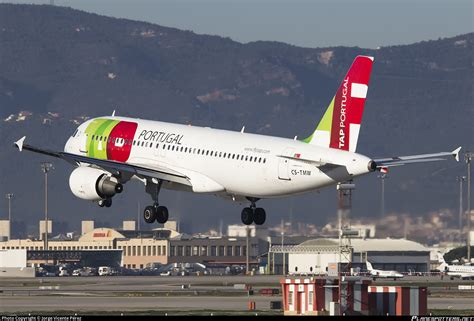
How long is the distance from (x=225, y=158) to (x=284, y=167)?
5.64m

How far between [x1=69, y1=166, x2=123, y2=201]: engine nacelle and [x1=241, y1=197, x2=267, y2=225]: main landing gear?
9.43m

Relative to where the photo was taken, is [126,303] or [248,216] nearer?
[248,216]

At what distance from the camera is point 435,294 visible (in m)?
141

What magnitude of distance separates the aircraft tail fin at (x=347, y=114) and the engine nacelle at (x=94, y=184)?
1640cm

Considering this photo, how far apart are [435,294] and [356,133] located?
43.9 m

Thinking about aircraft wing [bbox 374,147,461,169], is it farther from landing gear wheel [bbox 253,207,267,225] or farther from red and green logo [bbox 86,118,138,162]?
red and green logo [bbox 86,118,138,162]

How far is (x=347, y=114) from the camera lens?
10138 cm

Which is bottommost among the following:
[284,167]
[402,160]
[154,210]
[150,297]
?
[150,297]

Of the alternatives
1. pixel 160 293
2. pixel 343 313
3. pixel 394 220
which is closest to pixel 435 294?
pixel 394 220

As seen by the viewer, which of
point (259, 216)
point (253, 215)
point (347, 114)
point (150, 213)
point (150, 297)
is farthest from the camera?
point (150, 297)

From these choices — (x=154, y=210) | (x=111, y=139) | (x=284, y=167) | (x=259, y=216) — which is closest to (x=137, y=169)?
(x=154, y=210)

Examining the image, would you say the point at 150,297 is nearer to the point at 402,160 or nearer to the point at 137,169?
the point at 137,169

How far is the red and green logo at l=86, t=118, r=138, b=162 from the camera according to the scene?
4432 inches

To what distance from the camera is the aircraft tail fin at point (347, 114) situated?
3964 inches
